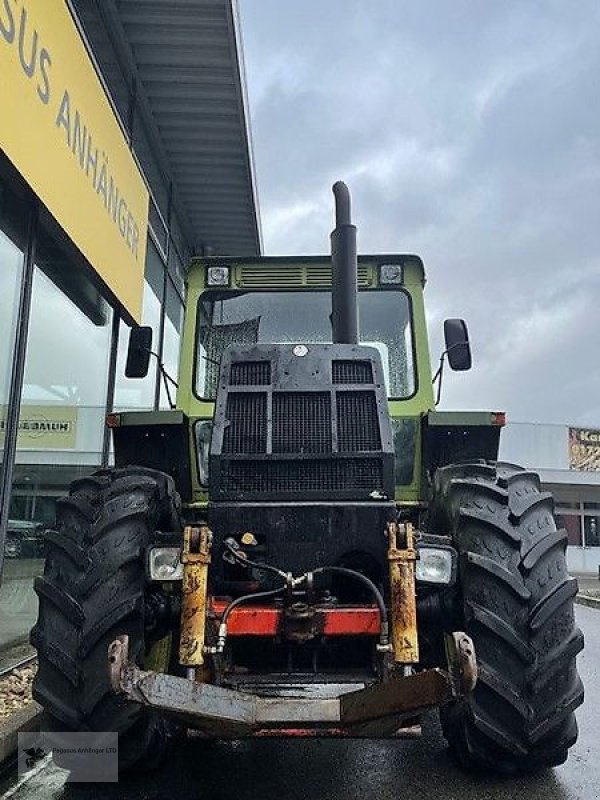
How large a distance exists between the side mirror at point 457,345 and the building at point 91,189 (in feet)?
9.69

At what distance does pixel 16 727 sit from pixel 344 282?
306 centimetres

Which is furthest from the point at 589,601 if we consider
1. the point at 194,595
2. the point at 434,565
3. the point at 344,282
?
the point at 194,595

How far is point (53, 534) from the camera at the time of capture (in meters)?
3.48

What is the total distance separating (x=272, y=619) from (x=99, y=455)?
5.23 metres

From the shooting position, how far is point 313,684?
3.21 meters

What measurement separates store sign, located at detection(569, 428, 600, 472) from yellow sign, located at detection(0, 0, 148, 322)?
77.9 feet

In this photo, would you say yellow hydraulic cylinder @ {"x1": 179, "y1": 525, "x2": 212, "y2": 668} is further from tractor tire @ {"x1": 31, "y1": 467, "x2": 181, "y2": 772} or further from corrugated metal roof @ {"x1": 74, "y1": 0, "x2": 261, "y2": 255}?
corrugated metal roof @ {"x1": 74, "y1": 0, "x2": 261, "y2": 255}

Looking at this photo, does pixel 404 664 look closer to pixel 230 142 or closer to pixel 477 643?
pixel 477 643

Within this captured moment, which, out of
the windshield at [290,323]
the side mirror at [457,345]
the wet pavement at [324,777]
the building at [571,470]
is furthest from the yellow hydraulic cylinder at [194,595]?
the building at [571,470]

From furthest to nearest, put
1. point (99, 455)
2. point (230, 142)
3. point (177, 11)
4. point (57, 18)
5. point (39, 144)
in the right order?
point (230, 142) < point (99, 455) < point (177, 11) < point (57, 18) < point (39, 144)

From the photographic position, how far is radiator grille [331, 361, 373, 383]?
12.5 feet

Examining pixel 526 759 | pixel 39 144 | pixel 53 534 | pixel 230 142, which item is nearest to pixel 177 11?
pixel 230 142

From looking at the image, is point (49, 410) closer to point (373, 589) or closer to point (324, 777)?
point (324, 777)

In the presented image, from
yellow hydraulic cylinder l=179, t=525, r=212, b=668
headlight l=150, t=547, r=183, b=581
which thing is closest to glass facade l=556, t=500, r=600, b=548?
headlight l=150, t=547, r=183, b=581
